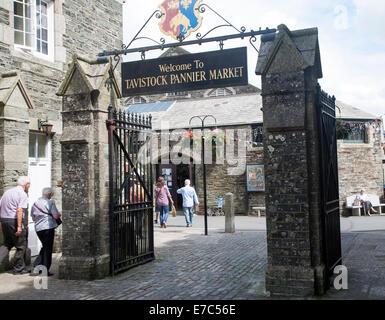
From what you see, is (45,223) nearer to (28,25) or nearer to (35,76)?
(35,76)

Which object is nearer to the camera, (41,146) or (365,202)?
(41,146)

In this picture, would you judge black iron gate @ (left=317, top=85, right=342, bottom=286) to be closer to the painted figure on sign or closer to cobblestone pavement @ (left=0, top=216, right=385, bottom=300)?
cobblestone pavement @ (left=0, top=216, right=385, bottom=300)

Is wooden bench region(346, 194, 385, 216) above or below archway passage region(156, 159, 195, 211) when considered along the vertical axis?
below

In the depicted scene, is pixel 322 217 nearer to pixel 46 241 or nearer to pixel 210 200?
pixel 46 241

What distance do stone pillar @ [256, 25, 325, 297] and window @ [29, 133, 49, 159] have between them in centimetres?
647

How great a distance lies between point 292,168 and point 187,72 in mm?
2783

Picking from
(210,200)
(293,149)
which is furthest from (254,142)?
(293,149)

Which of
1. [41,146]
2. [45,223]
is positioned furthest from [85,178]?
[41,146]

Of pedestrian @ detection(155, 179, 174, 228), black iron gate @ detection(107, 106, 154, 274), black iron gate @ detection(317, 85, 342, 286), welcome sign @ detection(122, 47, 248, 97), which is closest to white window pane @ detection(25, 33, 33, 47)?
welcome sign @ detection(122, 47, 248, 97)

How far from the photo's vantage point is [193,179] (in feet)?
72.5

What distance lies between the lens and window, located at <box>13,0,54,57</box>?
9711 millimetres

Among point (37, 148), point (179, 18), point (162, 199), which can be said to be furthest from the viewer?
point (162, 199)

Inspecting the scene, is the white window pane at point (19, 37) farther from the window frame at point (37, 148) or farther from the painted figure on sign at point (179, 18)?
the painted figure on sign at point (179, 18)

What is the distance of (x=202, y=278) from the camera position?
6820mm
